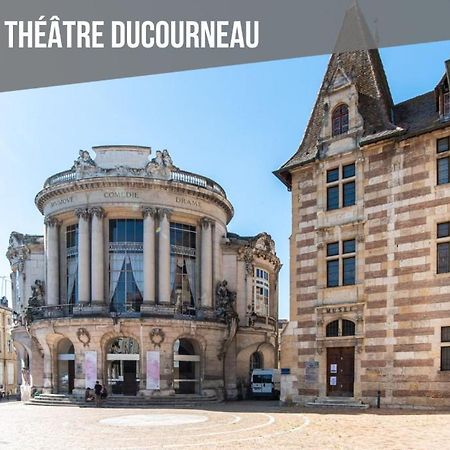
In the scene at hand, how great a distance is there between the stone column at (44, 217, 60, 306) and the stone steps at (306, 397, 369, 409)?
2387 centimetres

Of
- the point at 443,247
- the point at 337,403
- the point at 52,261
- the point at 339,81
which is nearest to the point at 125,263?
the point at 52,261

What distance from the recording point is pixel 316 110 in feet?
115

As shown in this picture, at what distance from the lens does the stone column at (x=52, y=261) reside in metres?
45.8

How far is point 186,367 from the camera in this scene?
148 ft

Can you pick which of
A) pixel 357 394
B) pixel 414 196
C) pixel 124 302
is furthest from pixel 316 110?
pixel 124 302

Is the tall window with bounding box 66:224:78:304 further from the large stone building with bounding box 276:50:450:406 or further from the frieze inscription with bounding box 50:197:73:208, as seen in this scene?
the large stone building with bounding box 276:50:450:406

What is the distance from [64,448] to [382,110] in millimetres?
22961

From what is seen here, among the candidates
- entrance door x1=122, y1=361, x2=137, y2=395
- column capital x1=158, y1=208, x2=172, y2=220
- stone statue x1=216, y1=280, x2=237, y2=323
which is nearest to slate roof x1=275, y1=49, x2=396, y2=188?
column capital x1=158, y1=208, x2=172, y2=220

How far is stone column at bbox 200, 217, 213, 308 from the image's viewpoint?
46.5 m

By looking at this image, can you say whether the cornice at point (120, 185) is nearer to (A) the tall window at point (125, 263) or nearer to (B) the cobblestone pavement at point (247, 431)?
(A) the tall window at point (125, 263)

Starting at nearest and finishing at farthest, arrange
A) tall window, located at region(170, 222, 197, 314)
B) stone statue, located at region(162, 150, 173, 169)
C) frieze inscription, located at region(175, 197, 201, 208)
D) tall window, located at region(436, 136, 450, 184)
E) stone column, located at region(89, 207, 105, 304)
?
tall window, located at region(436, 136, 450, 184)
stone column, located at region(89, 207, 105, 304)
stone statue, located at region(162, 150, 173, 169)
frieze inscription, located at region(175, 197, 201, 208)
tall window, located at region(170, 222, 197, 314)

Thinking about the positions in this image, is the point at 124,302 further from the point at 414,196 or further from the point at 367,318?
the point at 414,196

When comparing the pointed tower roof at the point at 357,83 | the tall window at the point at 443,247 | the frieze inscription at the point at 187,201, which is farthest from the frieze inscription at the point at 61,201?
the tall window at the point at 443,247

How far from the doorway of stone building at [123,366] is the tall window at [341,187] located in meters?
19.8
